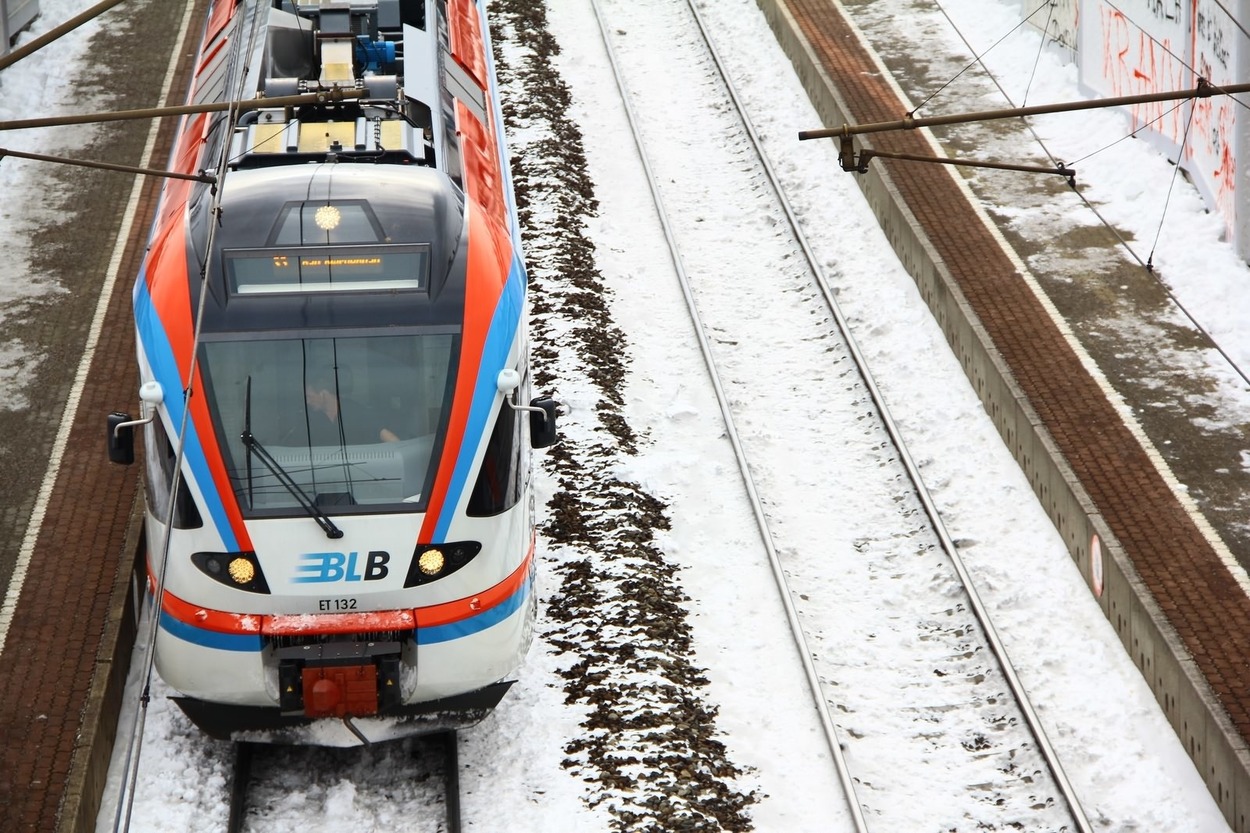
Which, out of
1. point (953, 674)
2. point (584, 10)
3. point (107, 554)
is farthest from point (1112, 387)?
point (584, 10)

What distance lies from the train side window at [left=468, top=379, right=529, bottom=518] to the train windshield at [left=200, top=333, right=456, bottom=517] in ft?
1.18

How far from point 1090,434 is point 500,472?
7.26 meters

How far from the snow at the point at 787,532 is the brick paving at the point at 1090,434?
582 millimetres

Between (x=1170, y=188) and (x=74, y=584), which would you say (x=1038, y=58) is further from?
(x=74, y=584)

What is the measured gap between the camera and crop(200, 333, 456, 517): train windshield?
10.8 metres

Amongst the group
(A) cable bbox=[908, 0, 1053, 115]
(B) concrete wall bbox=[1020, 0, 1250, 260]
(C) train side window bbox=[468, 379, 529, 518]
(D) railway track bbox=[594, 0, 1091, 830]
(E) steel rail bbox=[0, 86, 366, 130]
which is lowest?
(D) railway track bbox=[594, 0, 1091, 830]

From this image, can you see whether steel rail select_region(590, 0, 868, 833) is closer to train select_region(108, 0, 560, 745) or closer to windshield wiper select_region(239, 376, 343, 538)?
train select_region(108, 0, 560, 745)

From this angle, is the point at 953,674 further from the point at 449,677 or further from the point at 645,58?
the point at 645,58

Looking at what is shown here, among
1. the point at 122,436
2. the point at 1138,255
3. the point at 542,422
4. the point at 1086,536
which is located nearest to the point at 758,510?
the point at 1086,536

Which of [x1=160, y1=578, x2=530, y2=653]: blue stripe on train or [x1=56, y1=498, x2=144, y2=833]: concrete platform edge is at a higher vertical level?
[x1=160, y1=578, x2=530, y2=653]: blue stripe on train

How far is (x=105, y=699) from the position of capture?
1205 cm

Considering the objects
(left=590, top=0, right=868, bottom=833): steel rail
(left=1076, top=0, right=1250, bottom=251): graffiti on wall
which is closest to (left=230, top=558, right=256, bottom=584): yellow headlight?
(left=590, top=0, right=868, bottom=833): steel rail

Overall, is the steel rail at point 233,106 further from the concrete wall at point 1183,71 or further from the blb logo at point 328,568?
the concrete wall at point 1183,71

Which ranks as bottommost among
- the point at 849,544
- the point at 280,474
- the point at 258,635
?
the point at 849,544
